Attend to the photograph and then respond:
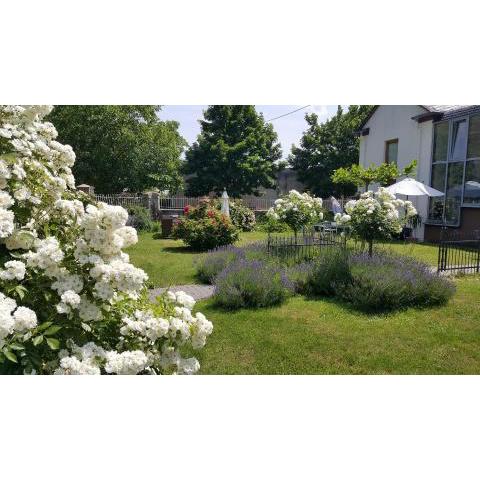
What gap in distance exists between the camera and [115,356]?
8.05 ft

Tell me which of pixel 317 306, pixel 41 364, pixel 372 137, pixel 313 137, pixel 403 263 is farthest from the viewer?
pixel 313 137

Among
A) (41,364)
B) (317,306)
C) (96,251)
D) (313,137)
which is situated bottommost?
(317,306)

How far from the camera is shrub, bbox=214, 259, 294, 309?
6328 millimetres

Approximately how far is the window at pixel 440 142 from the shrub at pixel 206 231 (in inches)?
323

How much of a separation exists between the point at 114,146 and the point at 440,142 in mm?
17048

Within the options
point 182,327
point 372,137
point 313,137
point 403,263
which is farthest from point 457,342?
point 313,137

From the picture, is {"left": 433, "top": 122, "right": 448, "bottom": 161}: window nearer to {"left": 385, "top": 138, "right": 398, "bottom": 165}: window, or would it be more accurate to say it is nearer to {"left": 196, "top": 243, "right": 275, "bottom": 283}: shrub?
{"left": 385, "top": 138, "right": 398, "bottom": 165}: window

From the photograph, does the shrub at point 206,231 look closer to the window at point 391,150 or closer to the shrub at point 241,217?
the shrub at point 241,217

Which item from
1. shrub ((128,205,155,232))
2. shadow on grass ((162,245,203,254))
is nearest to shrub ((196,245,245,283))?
shadow on grass ((162,245,203,254))

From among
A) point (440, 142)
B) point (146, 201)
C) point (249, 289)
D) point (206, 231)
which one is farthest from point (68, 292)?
point (146, 201)

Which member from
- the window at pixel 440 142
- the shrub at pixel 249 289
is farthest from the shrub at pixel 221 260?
the window at pixel 440 142

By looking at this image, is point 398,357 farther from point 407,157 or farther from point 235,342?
point 407,157

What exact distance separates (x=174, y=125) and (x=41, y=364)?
29.6 m

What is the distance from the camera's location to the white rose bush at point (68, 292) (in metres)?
→ 2.37
